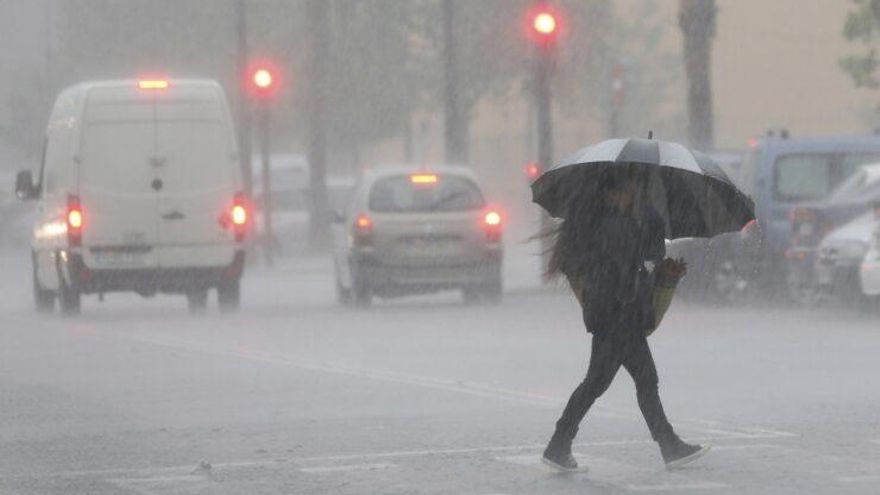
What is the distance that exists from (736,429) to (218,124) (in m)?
13.9

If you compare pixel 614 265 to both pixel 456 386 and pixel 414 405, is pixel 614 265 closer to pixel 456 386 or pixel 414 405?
pixel 414 405

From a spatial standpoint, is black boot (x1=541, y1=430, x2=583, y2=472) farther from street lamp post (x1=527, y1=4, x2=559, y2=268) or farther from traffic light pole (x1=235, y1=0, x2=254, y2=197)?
traffic light pole (x1=235, y1=0, x2=254, y2=197)

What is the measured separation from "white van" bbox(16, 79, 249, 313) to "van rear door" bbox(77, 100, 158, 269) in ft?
0.03

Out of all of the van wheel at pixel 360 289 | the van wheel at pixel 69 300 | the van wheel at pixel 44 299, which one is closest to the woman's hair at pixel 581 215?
the van wheel at pixel 69 300

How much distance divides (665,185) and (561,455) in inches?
52.0

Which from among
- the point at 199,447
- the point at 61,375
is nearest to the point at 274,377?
the point at 61,375

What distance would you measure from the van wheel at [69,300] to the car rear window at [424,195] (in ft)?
11.2

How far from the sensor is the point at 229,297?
88.9ft

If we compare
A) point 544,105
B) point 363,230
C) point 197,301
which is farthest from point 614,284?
point 544,105

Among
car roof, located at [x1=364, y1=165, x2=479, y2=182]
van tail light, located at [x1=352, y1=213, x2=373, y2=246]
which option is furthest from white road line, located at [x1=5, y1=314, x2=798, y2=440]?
car roof, located at [x1=364, y1=165, x2=479, y2=182]

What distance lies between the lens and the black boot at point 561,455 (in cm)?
1123

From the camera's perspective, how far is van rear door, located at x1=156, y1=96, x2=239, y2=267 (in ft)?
86.5

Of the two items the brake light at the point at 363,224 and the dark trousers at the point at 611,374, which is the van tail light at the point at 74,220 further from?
the dark trousers at the point at 611,374

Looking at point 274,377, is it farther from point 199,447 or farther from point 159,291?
point 159,291
